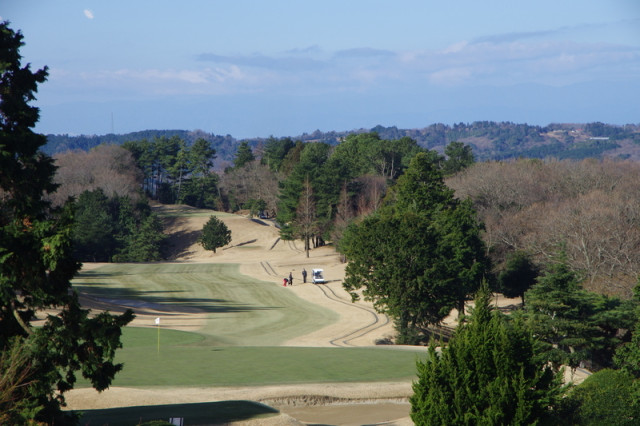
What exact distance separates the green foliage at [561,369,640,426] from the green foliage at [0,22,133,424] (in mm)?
11828

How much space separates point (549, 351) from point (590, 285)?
21736mm

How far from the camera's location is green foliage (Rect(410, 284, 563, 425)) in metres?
17.3

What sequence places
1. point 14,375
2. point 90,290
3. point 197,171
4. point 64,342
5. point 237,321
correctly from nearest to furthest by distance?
point 14,375
point 64,342
point 237,321
point 90,290
point 197,171

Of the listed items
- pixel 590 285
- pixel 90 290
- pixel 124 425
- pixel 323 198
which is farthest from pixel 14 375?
pixel 323 198

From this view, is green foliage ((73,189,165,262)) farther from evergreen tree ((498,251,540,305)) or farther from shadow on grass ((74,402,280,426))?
shadow on grass ((74,402,280,426))

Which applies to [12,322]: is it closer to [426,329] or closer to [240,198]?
[426,329]

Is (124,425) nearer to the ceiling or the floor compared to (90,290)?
nearer to the ceiling

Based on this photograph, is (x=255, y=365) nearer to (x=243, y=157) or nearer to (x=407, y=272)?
(x=407, y=272)

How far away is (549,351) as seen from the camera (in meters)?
35.0

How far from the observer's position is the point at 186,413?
2127 cm

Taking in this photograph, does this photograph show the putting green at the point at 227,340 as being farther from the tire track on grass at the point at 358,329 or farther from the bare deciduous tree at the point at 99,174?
the bare deciduous tree at the point at 99,174

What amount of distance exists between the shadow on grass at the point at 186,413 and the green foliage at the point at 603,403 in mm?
8011

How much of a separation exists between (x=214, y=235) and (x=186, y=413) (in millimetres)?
83299

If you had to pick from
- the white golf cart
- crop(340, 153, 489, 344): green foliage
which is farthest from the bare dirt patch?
A: crop(340, 153, 489, 344): green foliage
